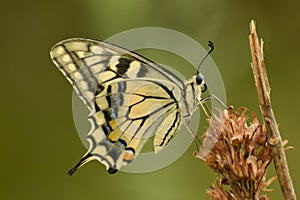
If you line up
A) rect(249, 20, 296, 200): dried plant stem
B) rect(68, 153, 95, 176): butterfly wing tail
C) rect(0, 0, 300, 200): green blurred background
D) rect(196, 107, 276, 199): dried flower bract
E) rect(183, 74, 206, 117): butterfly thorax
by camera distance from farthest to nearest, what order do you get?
rect(0, 0, 300, 200): green blurred background < rect(183, 74, 206, 117): butterfly thorax < rect(68, 153, 95, 176): butterfly wing tail < rect(196, 107, 276, 199): dried flower bract < rect(249, 20, 296, 200): dried plant stem

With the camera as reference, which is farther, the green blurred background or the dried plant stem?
the green blurred background

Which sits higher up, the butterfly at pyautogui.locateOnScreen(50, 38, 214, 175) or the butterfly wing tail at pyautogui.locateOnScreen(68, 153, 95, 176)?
the butterfly at pyautogui.locateOnScreen(50, 38, 214, 175)

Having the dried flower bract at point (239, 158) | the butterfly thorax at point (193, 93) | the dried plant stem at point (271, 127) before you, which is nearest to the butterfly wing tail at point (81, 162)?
the butterfly thorax at point (193, 93)

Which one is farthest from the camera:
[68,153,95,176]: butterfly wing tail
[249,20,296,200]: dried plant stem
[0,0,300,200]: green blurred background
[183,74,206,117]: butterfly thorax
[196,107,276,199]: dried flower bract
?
[0,0,300,200]: green blurred background

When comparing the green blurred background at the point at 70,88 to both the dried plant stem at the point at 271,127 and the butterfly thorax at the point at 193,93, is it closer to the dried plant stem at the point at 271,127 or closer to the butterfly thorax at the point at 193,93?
the butterfly thorax at the point at 193,93

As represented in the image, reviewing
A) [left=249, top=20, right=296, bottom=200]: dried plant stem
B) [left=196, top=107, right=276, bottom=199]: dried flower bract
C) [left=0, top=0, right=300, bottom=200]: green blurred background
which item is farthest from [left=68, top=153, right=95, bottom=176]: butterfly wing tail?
[left=0, top=0, right=300, bottom=200]: green blurred background

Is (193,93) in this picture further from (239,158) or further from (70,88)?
(70,88)

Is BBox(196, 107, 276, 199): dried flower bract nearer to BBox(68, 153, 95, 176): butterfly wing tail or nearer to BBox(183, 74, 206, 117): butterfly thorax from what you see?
BBox(68, 153, 95, 176): butterfly wing tail
